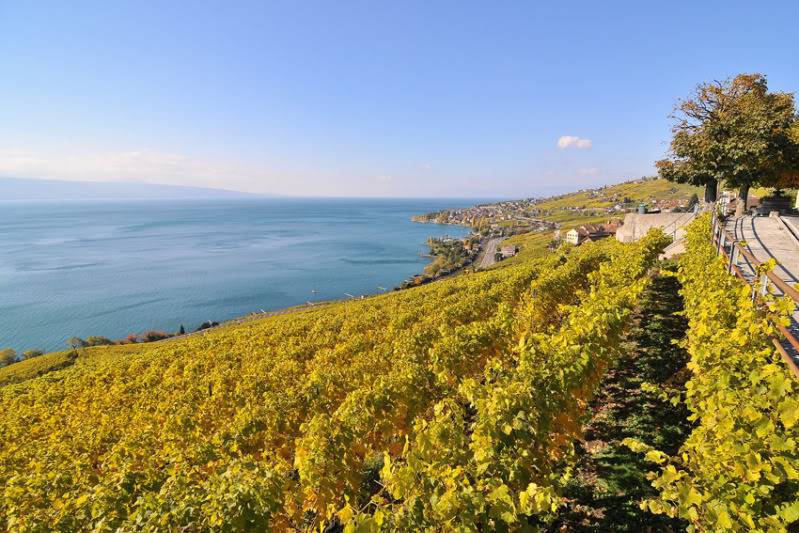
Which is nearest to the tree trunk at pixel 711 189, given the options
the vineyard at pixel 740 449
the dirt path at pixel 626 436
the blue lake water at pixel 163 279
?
the dirt path at pixel 626 436

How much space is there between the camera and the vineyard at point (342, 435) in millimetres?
4906

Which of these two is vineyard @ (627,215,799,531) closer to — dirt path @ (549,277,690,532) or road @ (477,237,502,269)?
dirt path @ (549,277,690,532)

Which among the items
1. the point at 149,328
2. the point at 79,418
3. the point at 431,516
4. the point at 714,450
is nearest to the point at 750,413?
the point at 714,450

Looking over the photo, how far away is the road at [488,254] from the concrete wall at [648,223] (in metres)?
72.2

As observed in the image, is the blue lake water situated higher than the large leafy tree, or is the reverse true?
the large leafy tree

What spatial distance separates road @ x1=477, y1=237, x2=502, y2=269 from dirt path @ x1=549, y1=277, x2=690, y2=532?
97327 mm

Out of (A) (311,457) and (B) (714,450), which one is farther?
(A) (311,457)

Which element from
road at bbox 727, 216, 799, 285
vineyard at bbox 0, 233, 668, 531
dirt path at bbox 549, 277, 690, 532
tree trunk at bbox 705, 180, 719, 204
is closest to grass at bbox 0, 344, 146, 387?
vineyard at bbox 0, 233, 668, 531

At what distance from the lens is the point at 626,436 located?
8.40 metres

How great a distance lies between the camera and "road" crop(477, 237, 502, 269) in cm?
12135

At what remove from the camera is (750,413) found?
13.0ft

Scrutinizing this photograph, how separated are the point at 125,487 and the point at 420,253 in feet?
476

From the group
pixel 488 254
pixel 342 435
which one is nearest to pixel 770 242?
pixel 342 435

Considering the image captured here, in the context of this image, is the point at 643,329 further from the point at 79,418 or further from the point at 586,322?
the point at 79,418
